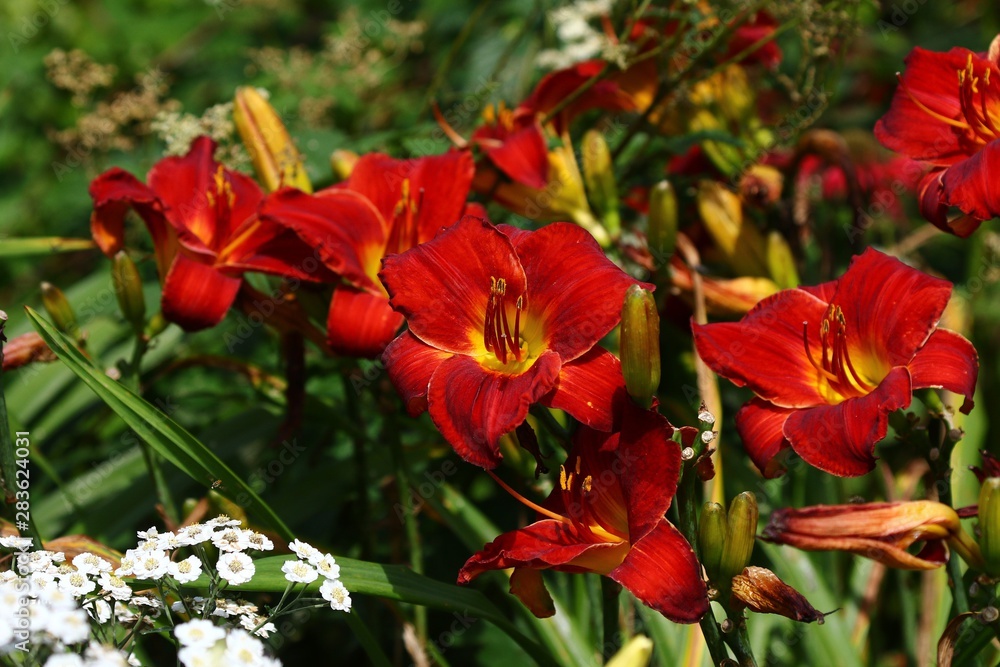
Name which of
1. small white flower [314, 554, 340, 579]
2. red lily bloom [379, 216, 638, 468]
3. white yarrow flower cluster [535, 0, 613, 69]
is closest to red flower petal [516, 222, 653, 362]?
red lily bloom [379, 216, 638, 468]

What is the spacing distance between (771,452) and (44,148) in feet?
6.71

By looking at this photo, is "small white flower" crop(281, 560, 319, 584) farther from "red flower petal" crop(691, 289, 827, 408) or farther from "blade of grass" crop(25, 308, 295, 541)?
"red flower petal" crop(691, 289, 827, 408)

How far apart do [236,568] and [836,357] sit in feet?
1.71

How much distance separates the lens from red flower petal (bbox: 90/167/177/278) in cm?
95

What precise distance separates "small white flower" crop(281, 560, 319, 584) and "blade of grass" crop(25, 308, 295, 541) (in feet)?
0.49

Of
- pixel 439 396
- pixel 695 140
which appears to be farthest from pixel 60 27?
pixel 439 396

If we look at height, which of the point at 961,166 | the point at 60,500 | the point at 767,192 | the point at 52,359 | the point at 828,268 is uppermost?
the point at 961,166

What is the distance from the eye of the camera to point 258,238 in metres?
0.99

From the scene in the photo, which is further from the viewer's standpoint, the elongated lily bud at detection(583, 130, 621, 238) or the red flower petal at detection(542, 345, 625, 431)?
the elongated lily bud at detection(583, 130, 621, 238)

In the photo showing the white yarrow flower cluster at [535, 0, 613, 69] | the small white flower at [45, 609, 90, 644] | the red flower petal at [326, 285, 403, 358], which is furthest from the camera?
the white yarrow flower cluster at [535, 0, 613, 69]

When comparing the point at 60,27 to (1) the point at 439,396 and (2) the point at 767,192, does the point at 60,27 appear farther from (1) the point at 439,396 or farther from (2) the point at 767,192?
(1) the point at 439,396

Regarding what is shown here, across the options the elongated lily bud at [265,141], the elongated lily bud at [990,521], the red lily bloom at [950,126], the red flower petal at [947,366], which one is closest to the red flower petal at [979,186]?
the red lily bloom at [950,126]

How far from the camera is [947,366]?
778 millimetres

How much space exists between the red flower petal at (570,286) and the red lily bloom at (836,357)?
139 mm
